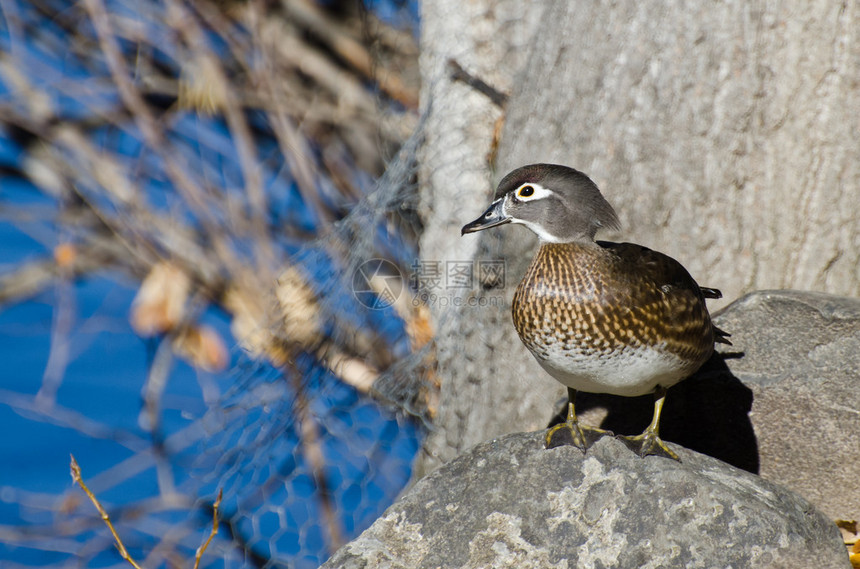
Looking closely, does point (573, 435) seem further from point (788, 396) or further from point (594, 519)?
point (788, 396)

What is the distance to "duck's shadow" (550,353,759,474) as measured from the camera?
7.62 ft

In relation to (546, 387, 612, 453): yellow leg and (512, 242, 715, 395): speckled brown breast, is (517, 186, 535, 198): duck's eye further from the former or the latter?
(546, 387, 612, 453): yellow leg

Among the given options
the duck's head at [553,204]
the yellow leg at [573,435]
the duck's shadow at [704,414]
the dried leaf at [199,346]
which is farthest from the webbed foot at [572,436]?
the dried leaf at [199,346]

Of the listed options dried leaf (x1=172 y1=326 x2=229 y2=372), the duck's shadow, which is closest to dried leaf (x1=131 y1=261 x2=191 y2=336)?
dried leaf (x1=172 y1=326 x2=229 y2=372)

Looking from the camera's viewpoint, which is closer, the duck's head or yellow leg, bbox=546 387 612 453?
yellow leg, bbox=546 387 612 453

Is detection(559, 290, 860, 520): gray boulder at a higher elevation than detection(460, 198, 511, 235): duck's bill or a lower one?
lower

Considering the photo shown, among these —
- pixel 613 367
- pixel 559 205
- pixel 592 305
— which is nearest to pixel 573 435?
pixel 613 367

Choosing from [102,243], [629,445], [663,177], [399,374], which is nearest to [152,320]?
[102,243]

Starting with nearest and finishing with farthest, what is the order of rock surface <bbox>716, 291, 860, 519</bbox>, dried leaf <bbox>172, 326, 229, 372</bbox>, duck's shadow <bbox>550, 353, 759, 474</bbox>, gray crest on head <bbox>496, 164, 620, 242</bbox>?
1. gray crest on head <bbox>496, 164, 620, 242</bbox>
2. rock surface <bbox>716, 291, 860, 519</bbox>
3. duck's shadow <bbox>550, 353, 759, 474</bbox>
4. dried leaf <bbox>172, 326, 229, 372</bbox>

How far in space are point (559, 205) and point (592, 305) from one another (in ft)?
0.84

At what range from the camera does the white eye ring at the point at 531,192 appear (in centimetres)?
197

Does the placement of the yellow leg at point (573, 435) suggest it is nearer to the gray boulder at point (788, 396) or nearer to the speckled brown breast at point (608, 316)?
the speckled brown breast at point (608, 316)

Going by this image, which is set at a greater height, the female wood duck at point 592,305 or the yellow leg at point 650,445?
the female wood duck at point 592,305

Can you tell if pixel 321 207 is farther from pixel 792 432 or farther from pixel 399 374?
pixel 792 432
